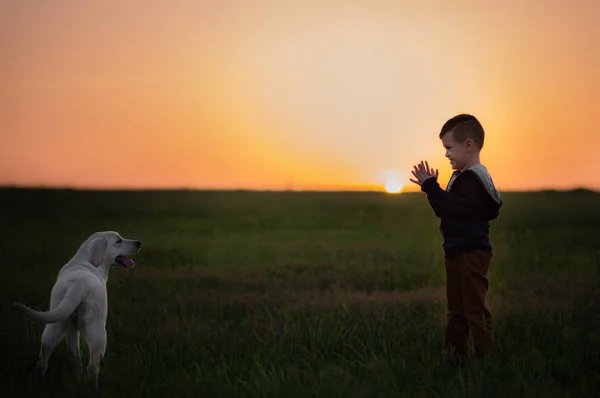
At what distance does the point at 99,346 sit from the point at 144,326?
258cm

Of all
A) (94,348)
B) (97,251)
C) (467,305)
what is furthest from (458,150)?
(94,348)

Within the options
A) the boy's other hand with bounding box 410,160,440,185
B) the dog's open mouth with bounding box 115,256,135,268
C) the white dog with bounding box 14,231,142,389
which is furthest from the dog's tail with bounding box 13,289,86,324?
the boy's other hand with bounding box 410,160,440,185

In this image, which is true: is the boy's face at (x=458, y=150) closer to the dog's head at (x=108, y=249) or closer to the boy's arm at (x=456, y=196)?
the boy's arm at (x=456, y=196)

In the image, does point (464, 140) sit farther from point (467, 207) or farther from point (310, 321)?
point (310, 321)

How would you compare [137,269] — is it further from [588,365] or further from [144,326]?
[588,365]

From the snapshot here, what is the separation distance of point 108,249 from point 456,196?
312cm

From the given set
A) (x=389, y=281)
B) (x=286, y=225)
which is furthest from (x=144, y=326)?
(x=286, y=225)

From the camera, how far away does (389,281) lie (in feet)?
41.9

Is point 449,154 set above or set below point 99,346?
above

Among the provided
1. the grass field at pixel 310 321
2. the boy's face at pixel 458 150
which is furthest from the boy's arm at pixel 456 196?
the grass field at pixel 310 321

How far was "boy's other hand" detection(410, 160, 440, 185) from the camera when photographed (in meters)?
5.92

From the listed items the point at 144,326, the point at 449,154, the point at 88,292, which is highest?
the point at 449,154

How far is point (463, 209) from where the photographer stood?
5906 mm

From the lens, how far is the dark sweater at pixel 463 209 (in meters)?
5.87
